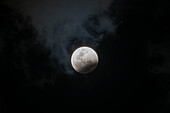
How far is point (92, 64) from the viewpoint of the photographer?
12852mm

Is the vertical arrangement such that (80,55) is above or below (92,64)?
above

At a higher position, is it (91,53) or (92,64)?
(91,53)

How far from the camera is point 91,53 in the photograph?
13164 millimetres

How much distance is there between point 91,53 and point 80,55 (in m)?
0.99

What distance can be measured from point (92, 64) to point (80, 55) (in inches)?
50.5

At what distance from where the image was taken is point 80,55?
12.9 meters

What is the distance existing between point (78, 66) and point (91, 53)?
5.27 feet

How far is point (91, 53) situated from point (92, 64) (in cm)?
100

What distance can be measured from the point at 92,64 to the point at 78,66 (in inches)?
50.3

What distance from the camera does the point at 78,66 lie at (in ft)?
43.4
